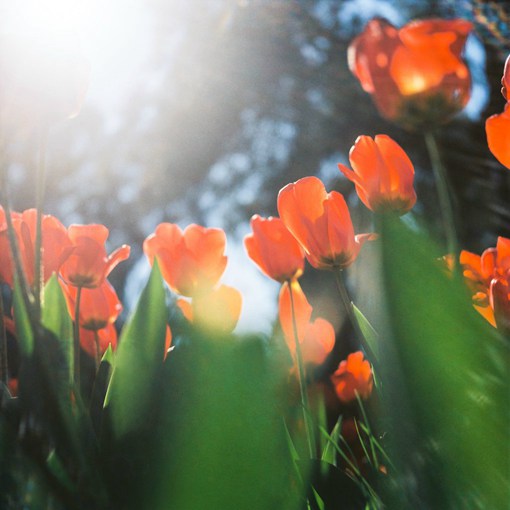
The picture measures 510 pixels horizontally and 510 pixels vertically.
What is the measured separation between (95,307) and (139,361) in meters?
0.20

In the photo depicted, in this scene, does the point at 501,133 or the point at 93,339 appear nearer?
the point at 501,133

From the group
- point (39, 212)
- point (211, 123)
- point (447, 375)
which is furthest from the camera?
point (211, 123)

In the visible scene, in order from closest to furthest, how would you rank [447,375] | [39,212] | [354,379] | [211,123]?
[447,375] < [39,212] < [354,379] < [211,123]

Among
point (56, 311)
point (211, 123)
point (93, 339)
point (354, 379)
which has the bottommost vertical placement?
point (211, 123)

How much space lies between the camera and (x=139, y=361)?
0.30m

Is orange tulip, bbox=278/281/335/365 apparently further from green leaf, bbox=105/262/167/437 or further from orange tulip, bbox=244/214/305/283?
green leaf, bbox=105/262/167/437

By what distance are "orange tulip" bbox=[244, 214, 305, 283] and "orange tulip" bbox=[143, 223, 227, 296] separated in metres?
0.03

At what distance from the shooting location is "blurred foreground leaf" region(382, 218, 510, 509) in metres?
0.20

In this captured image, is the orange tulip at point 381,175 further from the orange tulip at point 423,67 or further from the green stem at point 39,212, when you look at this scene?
the green stem at point 39,212

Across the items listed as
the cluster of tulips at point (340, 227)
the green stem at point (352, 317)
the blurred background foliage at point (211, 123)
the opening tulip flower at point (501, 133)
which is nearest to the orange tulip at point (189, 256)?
the cluster of tulips at point (340, 227)

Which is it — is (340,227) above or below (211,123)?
above

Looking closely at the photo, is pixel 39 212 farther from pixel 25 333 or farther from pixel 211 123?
pixel 211 123

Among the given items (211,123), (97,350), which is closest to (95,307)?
(97,350)

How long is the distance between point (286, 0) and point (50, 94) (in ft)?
7.94
